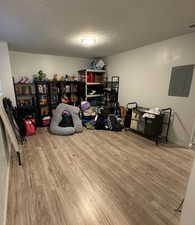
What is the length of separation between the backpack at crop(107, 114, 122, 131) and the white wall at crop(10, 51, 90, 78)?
239cm

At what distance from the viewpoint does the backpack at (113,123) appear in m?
3.76

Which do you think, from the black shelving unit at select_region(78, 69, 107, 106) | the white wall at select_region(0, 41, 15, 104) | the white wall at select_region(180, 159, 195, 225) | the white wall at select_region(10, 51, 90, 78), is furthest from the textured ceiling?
the white wall at select_region(180, 159, 195, 225)

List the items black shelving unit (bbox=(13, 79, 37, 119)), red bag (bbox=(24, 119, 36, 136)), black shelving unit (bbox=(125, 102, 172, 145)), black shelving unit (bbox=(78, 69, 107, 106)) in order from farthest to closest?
1. black shelving unit (bbox=(78, 69, 107, 106))
2. black shelving unit (bbox=(13, 79, 37, 119))
3. red bag (bbox=(24, 119, 36, 136))
4. black shelving unit (bbox=(125, 102, 172, 145))

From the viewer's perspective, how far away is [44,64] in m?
4.23

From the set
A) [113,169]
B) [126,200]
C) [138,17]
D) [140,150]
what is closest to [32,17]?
[138,17]

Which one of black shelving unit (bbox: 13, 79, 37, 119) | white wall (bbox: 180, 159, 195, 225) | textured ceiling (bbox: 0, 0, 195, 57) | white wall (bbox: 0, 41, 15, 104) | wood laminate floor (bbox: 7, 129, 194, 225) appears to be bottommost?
wood laminate floor (bbox: 7, 129, 194, 225)

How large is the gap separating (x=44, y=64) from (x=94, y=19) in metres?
2.91

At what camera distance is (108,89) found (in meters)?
4.73

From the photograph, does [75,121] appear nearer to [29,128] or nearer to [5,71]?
[29,128]

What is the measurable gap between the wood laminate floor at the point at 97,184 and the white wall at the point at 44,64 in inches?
97.5

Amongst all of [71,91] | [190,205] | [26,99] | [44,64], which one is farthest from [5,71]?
[190,205]

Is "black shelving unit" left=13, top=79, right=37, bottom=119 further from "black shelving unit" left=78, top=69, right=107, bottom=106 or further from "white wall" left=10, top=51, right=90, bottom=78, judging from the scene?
"black shelving unit" left=78, top=69, right=107, bottom=106

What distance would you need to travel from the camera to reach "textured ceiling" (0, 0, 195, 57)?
155cm

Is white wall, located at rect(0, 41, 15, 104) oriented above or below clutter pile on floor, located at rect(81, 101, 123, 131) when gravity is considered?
above
